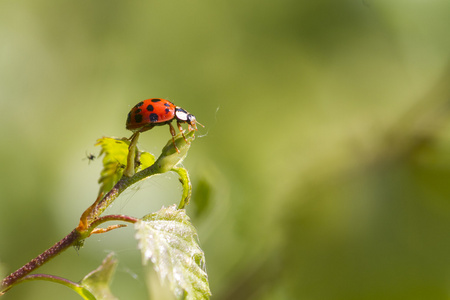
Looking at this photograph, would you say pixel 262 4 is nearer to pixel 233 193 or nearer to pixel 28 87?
pixel 233 193

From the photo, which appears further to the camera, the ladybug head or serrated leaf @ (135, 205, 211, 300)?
the ladybug head

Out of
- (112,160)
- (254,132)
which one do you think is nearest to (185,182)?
(112,160)

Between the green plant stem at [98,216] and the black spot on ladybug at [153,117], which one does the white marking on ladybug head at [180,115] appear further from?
the green plant stem at [98,216]

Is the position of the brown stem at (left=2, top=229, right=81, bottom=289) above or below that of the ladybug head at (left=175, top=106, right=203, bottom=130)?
below

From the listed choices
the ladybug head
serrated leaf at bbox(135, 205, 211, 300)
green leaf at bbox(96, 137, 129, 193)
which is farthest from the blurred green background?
serrated leaf at bbox(135, 205, 211, 300)

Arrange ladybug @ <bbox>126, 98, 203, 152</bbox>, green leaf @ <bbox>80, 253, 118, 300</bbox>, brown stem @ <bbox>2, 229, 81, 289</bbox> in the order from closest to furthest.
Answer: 1. brown stem @ <bbox>2, 229, 81, 289</bbox>
2. green leaf @ <bbox>80, 253, 118, 300</bbox>
3. ladybug @ <bbox>126, 98, 203, 152</bbox>

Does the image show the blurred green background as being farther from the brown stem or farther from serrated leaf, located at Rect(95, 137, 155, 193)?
the brown stem

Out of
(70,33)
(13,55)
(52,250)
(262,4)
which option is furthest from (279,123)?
(52,250)
